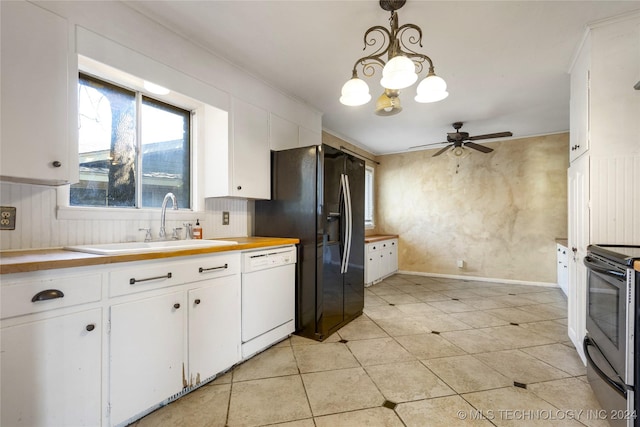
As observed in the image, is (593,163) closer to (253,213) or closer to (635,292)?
(635,292)

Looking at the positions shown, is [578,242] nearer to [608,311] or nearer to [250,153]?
[608,311]

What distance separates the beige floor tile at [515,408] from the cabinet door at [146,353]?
6.06ft

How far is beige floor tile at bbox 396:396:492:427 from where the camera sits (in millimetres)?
1582

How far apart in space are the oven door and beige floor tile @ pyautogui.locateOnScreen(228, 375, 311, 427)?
5.37 feet

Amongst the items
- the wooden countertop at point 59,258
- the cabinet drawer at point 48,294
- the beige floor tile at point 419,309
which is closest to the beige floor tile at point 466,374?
the beige floor tile at point 419,309

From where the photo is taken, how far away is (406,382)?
6.50 ft

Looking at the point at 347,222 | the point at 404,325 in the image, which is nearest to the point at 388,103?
the point at 347,222

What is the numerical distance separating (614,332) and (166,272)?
245 centimetres

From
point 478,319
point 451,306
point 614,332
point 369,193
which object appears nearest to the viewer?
point 614,332

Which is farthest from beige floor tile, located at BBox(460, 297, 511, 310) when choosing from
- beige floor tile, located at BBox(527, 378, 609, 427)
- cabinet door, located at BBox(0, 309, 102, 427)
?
cabinet door, located at BBox(0, 309, 102, 427)

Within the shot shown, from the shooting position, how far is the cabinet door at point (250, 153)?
260 centimetres

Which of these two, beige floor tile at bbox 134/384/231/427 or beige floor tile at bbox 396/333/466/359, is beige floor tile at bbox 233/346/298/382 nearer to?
beige floor tile at bbox 134/384/231/427

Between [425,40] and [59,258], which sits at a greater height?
[425,40]

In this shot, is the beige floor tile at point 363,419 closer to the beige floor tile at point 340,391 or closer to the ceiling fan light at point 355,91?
the beige floor tile at point 340,391
